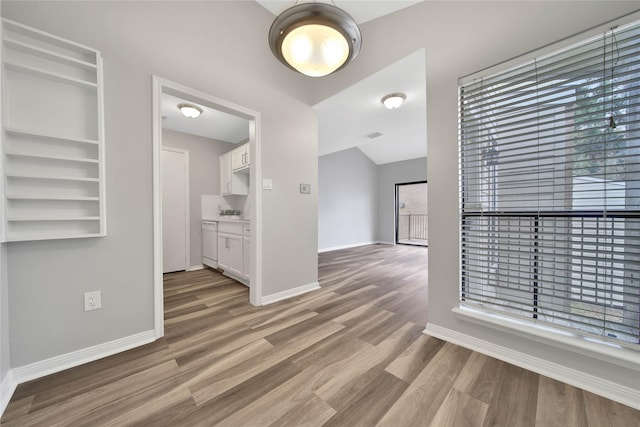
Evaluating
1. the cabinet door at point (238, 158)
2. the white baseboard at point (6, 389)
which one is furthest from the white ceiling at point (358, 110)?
the white baseboard at point (6, 389)

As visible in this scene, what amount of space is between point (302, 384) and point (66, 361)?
1533 millimetres

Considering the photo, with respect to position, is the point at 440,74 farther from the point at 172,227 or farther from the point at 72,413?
the point at 172,227

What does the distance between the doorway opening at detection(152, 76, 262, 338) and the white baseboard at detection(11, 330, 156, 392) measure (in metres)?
0.12

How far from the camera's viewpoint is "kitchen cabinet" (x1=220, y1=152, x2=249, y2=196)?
389 cm

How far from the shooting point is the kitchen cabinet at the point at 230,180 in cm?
389

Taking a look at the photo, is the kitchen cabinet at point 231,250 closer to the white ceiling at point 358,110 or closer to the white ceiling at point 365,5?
the white ceiling at point 358,110

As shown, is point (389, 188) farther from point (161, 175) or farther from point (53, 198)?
point (53, 198)

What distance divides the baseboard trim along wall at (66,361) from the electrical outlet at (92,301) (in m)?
0.27

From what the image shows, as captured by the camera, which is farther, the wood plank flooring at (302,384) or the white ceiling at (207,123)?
the white ceiling at (207,123)

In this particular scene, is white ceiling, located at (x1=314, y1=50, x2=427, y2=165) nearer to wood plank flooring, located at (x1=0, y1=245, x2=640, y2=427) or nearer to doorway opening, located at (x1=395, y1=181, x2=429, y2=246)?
wood plank flooring, located at (x1=0, y1=245, x2=640, y2=427)

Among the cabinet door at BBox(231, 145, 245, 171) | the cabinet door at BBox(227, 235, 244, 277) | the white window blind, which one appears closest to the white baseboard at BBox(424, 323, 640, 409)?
the white window blind

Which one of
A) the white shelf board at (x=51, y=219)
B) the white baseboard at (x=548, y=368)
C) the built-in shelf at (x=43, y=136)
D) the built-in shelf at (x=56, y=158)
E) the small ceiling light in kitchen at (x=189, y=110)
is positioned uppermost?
the small ceiling light in kitchen at (x=189, y=110)

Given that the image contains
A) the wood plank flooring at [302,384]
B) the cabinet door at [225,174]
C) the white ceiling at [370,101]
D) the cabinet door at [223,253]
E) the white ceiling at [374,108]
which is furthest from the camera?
the cabinet door at [225,174]

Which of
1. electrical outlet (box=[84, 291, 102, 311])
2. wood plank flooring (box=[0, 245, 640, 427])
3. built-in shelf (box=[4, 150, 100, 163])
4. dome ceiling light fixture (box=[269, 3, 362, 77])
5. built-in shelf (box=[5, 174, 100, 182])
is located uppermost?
dome ceiling light fixture (box=[269, 3, 362, 77])
